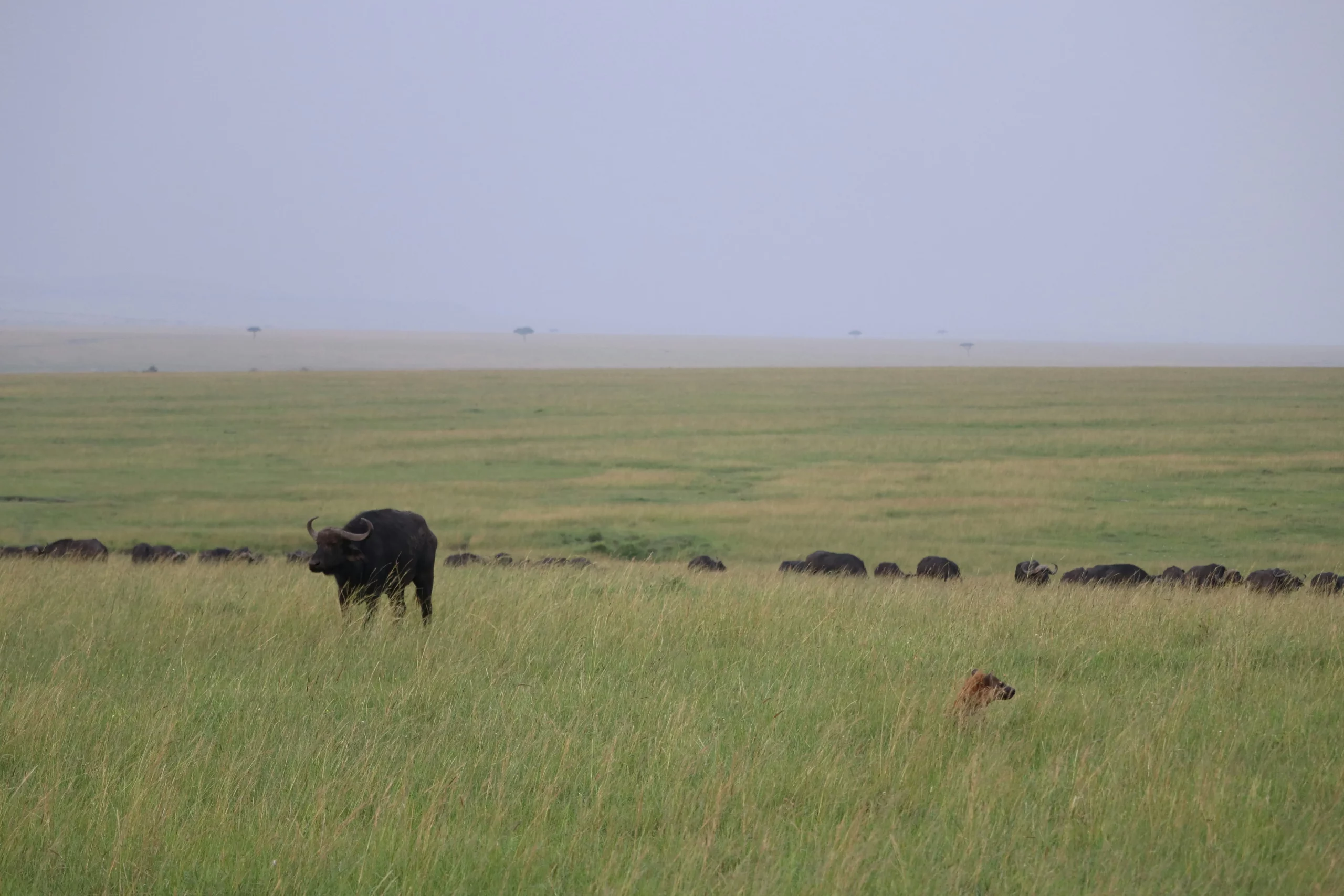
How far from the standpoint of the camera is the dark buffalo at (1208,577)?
15.1 metres

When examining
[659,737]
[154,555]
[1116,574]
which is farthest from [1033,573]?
[154,555]

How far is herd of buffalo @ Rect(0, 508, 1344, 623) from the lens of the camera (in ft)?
31.7

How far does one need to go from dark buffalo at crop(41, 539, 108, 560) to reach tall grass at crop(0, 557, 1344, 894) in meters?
8.32

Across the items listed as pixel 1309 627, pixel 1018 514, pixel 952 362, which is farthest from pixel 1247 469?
pixel 952 362

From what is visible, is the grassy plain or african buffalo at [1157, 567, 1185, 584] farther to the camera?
african buffalo at [1157, 567, 1185, 584]

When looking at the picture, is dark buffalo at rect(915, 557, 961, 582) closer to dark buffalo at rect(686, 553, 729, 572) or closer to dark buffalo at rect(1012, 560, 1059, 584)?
dark buffalo at rect(1012, 560, 1059, 584)

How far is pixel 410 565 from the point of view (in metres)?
9.98

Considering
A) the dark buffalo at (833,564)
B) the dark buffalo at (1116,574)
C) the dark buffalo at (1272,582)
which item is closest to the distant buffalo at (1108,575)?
the dark buffalo at (1116,574)

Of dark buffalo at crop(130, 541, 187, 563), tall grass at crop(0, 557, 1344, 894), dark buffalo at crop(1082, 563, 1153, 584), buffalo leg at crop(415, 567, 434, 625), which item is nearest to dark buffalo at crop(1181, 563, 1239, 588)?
dark buffalo at crop(1082, 563, 1153, 584)

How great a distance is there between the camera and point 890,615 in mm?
10297

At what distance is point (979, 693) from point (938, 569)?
11336mm

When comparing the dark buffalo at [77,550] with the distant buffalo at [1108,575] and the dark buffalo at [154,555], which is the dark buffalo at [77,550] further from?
the distant buffalo at [1108,575]

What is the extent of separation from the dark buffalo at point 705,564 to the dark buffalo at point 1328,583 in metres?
8.38

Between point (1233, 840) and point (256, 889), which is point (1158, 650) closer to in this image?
point (1233, 840)
